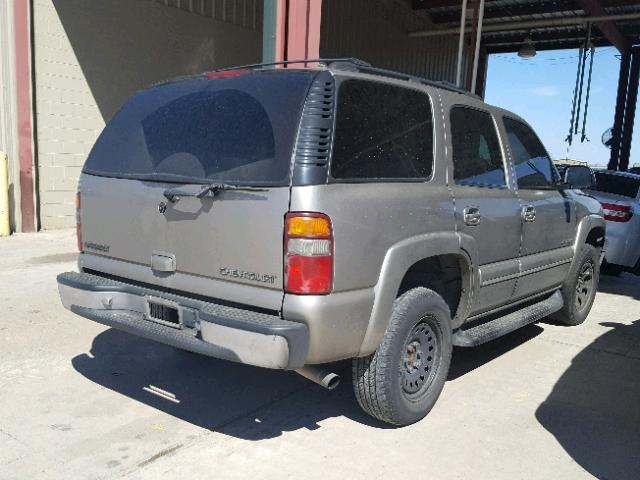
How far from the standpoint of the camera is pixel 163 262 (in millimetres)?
3191

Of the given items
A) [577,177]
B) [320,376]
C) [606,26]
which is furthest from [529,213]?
[606,26]

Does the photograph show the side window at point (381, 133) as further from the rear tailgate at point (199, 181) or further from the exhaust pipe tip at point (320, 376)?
the exhaust pipe tip at point (320, 376)

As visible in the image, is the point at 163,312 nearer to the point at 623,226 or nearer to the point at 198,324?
the point at 198,324

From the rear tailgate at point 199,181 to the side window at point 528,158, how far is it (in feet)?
7.17

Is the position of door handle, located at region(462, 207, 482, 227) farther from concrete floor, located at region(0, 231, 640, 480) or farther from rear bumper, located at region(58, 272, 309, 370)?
rear bumper, located at region(58, 272, 309, 370)

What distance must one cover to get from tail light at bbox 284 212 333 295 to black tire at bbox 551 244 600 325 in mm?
3418

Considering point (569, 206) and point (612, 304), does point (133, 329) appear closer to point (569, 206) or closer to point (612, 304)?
point (569, 206)

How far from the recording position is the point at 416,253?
325cm

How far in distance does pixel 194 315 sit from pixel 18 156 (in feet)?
25.8

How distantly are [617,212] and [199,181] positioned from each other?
6.34 m

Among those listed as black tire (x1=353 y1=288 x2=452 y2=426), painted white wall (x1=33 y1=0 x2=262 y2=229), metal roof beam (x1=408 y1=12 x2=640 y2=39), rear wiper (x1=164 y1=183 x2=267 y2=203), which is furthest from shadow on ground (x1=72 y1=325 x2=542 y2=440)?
metal roof beam (x1=408 y1=12 x2=640 y2=39)

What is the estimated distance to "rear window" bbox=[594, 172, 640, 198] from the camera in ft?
26.2

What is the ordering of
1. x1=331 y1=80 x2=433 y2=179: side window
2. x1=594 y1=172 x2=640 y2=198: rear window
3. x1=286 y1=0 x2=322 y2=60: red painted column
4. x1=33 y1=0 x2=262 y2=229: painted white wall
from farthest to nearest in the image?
x1=33 y1=0 x2=262 y2=229: painted white wall → x1=594 y1=172 x2=640 y2=198: rear window → x1=286 y1=0 x2=322 y2=60: red painted column → x1=331 y1=80 x2=433 y2=179: side window

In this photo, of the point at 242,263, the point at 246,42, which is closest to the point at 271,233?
the point at 242,263
